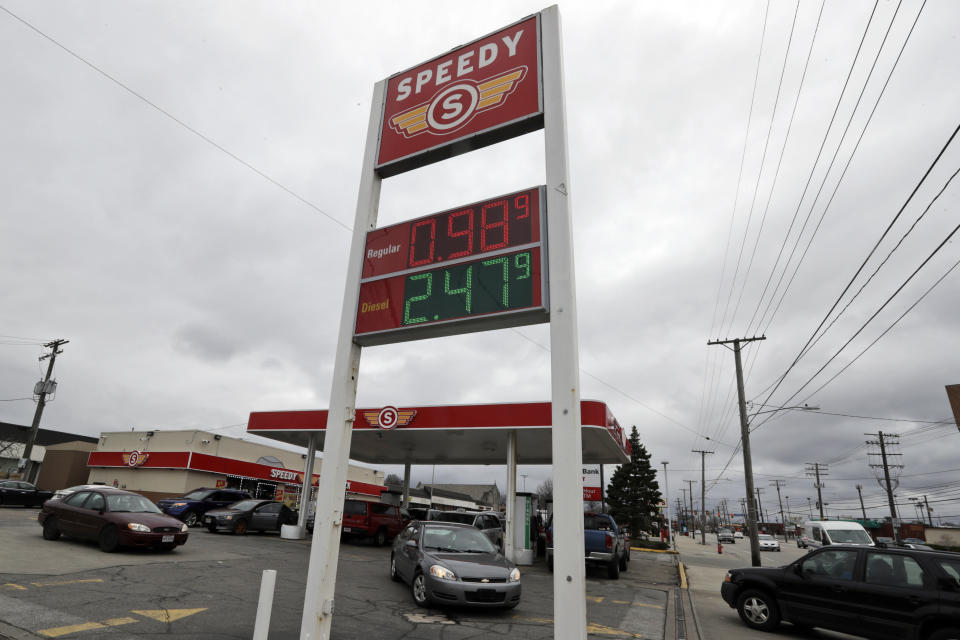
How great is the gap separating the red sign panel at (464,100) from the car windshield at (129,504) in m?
10.6

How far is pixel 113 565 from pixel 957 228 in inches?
629

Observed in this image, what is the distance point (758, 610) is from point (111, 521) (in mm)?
13163

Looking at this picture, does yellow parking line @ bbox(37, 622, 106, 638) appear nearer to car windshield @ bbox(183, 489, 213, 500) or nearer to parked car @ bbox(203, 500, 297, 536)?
Answer: parked car @ bbox(203, 500, 297, 536)

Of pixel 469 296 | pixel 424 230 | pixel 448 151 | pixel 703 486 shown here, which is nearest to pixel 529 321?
pixel 469 296

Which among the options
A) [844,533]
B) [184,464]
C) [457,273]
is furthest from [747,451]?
[184,464]

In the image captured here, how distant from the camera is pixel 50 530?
12.3 meters

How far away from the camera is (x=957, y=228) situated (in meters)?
8.17

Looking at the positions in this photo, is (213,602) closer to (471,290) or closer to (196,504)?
(471,290)

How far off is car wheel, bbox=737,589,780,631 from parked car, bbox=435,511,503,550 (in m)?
9.95

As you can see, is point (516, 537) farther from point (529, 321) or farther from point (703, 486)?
point (703, 486)

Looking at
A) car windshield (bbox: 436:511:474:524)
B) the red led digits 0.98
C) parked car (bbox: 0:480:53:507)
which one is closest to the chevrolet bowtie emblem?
the red led digits 0.98

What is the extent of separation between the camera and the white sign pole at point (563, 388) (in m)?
4.39

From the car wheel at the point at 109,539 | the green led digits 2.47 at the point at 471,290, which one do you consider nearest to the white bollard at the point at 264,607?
the green led digits 2.47 at the point at 471,290

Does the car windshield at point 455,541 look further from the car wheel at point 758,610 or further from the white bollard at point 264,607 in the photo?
the white bollard at point 264,607
